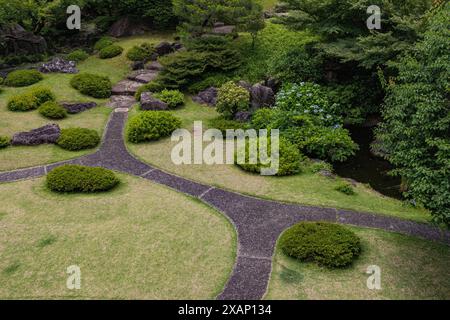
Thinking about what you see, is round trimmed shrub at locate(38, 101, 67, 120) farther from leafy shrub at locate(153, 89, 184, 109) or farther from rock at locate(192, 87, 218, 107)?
rock at locate(192, 87, 218, 107)

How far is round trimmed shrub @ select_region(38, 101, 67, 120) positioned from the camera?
20.9m

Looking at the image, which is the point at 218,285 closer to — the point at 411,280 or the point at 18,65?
the point at 411,280

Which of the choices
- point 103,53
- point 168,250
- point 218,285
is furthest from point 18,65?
point 218,285

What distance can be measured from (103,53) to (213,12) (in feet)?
28.5

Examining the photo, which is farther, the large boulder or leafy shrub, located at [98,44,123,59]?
the large boulder

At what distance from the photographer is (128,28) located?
32.2 metres

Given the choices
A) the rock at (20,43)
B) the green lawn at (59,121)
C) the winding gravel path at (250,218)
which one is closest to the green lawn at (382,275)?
the winding gravel path at (250,218)

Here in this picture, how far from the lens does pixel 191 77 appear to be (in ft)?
79.6

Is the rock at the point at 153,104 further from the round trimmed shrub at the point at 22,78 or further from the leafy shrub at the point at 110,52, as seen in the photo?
the leafy shrub at the point at 110,52

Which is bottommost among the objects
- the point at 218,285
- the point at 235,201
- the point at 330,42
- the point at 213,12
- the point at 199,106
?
the point at 218,285

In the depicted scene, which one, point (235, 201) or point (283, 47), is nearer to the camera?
point (235, 201)

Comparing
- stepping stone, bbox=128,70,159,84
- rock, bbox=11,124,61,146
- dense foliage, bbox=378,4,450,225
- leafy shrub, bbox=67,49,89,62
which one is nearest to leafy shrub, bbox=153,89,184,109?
stepping stone, bbox=128,70,159,84

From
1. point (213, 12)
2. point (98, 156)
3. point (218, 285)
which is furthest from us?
point (213, 12)

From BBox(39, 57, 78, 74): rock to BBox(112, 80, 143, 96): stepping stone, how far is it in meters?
3.57
